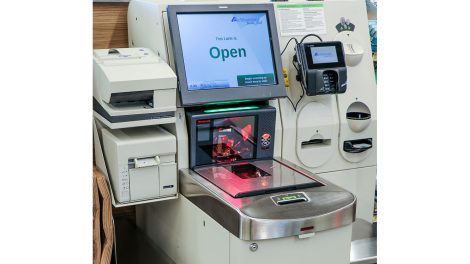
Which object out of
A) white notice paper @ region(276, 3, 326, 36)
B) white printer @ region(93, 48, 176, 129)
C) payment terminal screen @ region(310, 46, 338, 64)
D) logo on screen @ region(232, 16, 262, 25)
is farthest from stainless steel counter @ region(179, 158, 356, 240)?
white notice paper @ region(276, 3, 326, 36)

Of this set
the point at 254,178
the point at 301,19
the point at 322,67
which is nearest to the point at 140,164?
the point at 254,178

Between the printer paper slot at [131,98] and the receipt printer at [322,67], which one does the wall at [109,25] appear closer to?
the printer paper slot at [131,98]

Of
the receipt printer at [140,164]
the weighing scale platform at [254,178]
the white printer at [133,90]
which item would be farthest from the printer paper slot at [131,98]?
the weighing scale platform at [254,178]

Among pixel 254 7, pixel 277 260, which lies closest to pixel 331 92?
pixel 254 7

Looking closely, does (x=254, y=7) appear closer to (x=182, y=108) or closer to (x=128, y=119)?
(x=182, y=108)

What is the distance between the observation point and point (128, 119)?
2.85m

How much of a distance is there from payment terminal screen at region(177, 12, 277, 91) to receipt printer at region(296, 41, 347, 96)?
164mm

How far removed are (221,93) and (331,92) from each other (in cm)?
60

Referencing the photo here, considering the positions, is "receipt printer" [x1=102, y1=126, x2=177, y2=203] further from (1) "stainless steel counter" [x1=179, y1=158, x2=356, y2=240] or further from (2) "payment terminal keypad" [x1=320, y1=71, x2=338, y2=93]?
(2) "payment terminal keypad" [x1=320, y1=71, x2=338, y2=93]

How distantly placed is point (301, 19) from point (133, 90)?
3.55 feet

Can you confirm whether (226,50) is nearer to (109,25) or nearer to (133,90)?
(133,90)

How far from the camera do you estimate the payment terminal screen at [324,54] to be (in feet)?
10.7

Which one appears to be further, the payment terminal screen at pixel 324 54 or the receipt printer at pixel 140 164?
the payment terminal screen at pixel 324 54

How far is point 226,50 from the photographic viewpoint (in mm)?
3098
